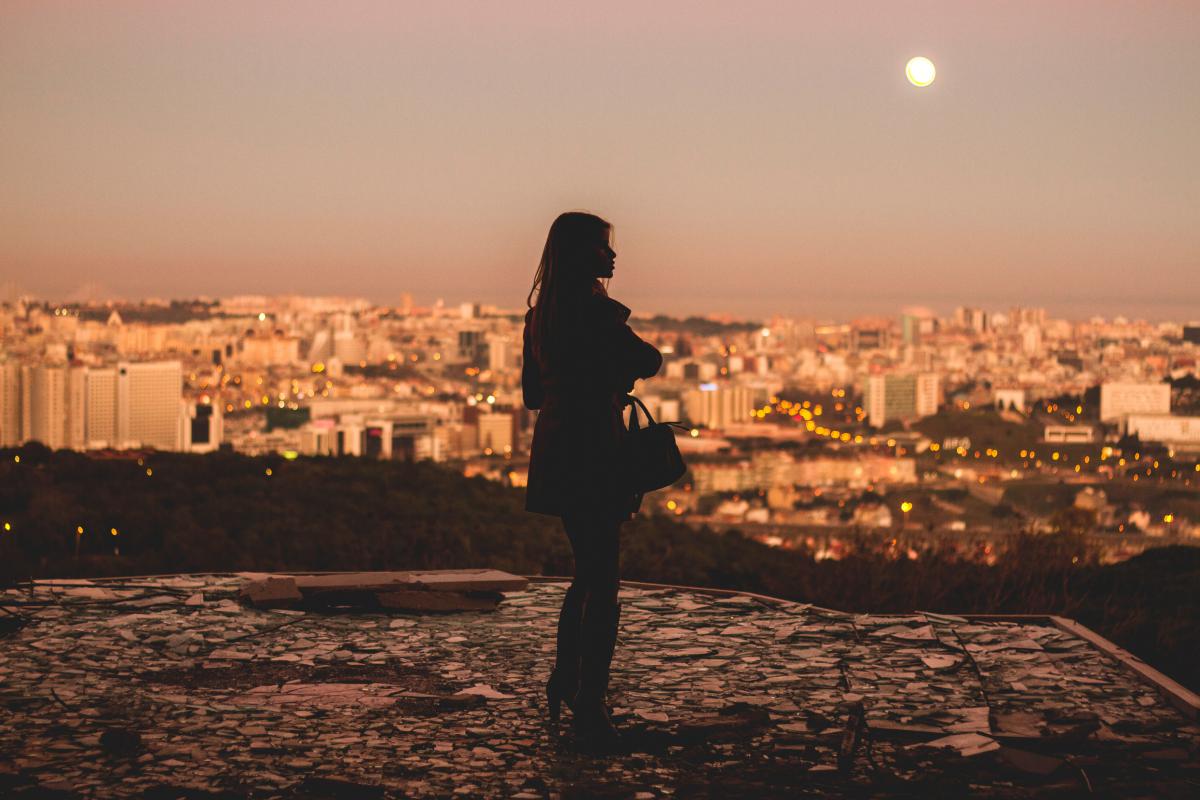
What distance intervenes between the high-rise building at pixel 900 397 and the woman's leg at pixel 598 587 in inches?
789

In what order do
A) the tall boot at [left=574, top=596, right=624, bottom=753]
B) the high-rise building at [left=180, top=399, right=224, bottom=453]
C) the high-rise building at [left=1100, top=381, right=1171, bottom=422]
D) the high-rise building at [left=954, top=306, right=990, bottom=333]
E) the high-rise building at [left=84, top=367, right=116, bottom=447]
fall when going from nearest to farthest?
the tall boot at [left=574, top=596, right=624, bottom=753] → the high-rise building at [left=1100, top=381, right=1171, bottom=422] → the high-rise building at [left=84, top=367, right=116, bottom=447] → the high-rise building at [left=180, top=399, right=224, bottom=453] → the high-rise building at [left=954, top=306, right=990, bottom=333]

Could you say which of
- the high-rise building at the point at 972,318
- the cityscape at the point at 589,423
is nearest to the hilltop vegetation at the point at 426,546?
the cityscape at the point at 589,423

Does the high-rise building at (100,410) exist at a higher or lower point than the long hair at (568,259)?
lower

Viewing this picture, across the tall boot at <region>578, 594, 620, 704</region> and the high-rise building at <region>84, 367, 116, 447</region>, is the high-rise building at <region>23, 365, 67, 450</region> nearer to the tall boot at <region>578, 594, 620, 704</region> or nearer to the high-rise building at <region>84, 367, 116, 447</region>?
the high-rise building at <region>84, 367, 116, 447</region>

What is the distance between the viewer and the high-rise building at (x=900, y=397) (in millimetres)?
23531

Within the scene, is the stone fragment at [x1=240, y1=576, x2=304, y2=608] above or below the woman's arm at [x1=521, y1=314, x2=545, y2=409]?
below

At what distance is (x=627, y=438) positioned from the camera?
396cm

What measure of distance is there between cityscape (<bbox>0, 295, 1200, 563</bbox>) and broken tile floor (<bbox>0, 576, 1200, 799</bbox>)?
385 inches

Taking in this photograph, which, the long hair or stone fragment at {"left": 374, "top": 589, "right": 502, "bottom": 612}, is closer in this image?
the long hair

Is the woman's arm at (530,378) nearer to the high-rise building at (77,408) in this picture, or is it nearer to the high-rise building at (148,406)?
the high-rise building at (148,406)

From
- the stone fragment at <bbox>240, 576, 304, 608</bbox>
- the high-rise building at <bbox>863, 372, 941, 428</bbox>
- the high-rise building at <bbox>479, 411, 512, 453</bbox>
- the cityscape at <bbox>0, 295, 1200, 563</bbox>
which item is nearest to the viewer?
the stone fragment at <bbox>240, 576, 304, 608</bbox>

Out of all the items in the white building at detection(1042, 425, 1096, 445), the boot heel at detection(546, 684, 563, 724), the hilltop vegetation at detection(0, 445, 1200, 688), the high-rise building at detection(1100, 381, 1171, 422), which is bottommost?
the hilltop vegetation at detection(0, 445, 1200, 688)

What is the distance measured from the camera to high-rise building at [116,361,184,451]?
67.8 ft

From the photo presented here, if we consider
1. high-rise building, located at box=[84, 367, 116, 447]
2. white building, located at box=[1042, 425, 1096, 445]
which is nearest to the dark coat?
white building, located at box=[1042, 425, 1096, 445]
